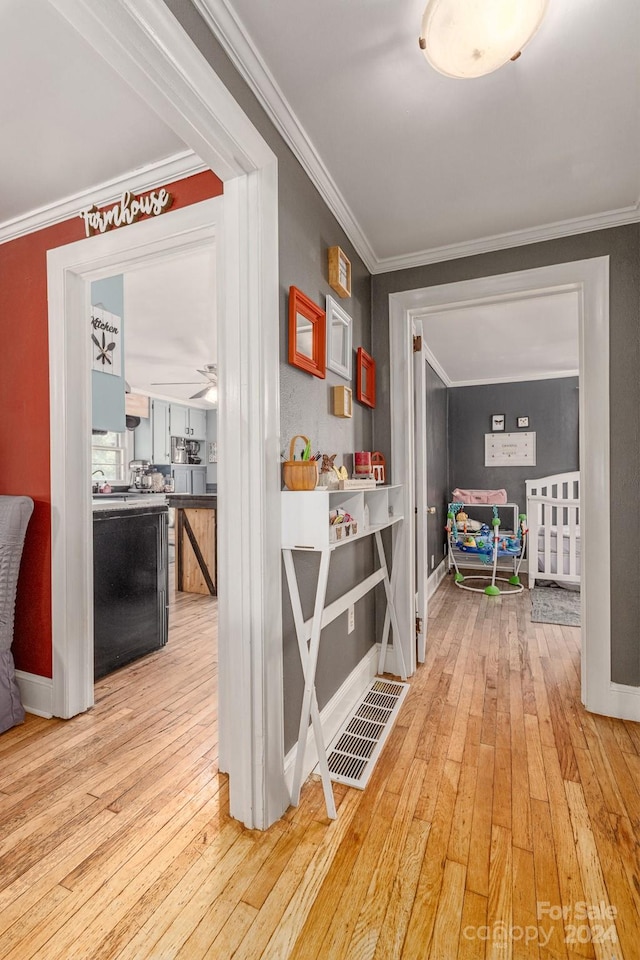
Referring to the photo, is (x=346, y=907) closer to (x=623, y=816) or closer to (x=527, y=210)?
(x=623, y=816)

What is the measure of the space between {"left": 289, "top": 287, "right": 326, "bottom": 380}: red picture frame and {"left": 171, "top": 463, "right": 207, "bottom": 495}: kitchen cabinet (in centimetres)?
626

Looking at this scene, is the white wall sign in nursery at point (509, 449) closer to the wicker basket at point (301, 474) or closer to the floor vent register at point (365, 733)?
the floor vent register at point (365, 733)

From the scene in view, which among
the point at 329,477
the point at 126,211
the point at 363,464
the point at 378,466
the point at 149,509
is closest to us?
the point at 329,477

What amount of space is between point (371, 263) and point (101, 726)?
2.75 metres

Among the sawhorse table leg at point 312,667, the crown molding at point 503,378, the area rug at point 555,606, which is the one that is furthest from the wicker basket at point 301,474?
the crown molding at point 503,378

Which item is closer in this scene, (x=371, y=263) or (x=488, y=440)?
(x=371, y=263)

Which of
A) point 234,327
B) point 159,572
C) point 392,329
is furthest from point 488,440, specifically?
point 234,327

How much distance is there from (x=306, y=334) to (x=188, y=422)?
6624 millimetres

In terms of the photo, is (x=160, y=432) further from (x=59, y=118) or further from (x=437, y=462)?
(x=59, y=118)

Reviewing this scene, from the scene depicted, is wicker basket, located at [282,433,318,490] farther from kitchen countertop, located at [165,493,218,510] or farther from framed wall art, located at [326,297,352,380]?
kitchen countertop, located at [165,493,218,510]

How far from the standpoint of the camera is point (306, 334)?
1.83m

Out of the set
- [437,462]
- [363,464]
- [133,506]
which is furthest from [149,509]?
[437,462]

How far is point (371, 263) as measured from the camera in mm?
2676

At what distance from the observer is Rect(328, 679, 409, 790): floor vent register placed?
1774 millimetres
